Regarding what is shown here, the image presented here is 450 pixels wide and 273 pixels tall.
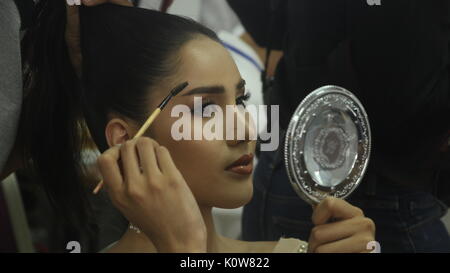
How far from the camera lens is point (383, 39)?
103 centimetres

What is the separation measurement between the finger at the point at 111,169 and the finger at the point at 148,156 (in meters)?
0.03

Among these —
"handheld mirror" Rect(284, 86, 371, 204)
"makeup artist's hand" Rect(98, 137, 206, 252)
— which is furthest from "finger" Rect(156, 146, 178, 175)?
"handheld mirror" Rect(284, 86, 371, 204)

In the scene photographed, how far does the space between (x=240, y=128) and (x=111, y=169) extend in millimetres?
200

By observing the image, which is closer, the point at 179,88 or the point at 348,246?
the point at 179,88

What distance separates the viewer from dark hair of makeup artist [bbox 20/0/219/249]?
86 cm

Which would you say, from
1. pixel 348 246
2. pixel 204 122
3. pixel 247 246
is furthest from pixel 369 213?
pixel 204 122

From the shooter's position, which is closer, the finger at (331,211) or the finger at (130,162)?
the finger at (130,162)

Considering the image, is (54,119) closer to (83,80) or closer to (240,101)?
(83,80)

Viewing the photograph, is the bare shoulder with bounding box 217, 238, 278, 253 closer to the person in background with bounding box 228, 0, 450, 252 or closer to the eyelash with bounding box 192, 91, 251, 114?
the person in background with bounding box 228, 0, 450, 252

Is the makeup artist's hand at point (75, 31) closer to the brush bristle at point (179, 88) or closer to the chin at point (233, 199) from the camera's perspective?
the brush bristle at point (179, 88)

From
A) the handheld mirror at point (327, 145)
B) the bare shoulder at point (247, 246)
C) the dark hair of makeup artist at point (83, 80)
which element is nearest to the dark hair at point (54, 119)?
the dark hair of makeup artist at point (83, 80)

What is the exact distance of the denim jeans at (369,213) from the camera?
0.99m

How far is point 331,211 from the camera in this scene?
959 mm

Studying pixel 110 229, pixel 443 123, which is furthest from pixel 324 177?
pixel 110 229
